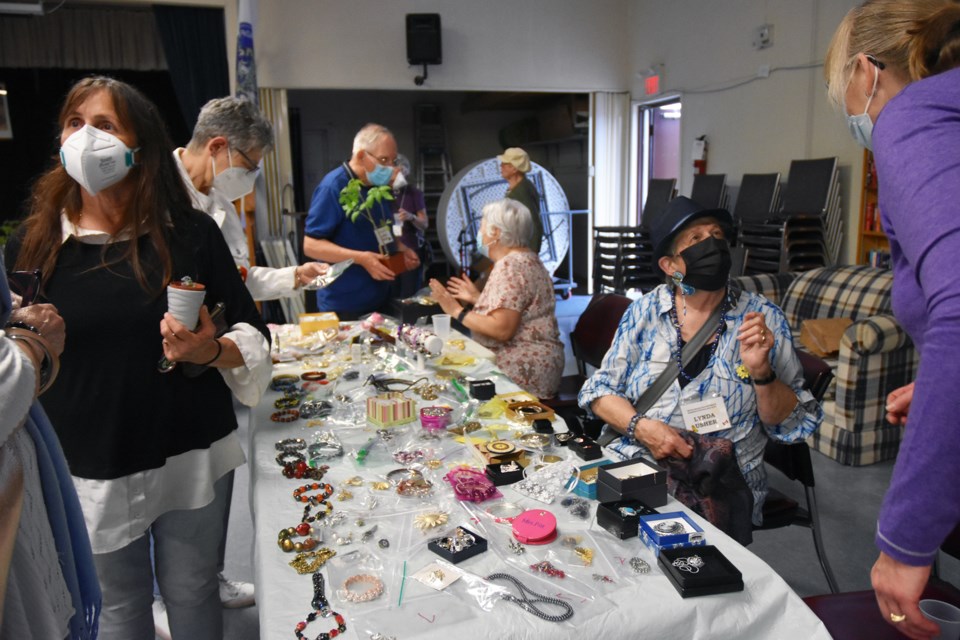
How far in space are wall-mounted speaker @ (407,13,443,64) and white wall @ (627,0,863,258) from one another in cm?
229

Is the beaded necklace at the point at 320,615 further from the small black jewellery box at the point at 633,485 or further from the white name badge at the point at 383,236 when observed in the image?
the white name badge at the point at 383,236

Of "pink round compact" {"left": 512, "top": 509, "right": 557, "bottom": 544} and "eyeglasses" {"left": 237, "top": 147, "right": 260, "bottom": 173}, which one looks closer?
"pink round compact" {"left": 512, "top": 509, "right": 557, "bottom": 544}

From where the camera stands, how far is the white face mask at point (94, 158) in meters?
1.40

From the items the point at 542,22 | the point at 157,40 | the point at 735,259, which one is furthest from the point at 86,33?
the point at 735,259

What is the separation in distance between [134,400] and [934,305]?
1420mm

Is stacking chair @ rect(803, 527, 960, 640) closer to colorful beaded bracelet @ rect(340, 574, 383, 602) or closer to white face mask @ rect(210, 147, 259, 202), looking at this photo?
colorful beaded bracelet @ rect(340, 574, 383, 602)

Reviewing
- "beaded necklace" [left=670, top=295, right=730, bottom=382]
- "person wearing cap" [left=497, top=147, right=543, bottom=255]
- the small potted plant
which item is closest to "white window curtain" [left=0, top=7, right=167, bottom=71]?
"person wearing cap" [left=497, top=147, right=543, bottom=255]

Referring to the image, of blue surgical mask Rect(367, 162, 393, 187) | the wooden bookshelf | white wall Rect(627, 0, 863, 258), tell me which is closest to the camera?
blue surgical mask Rect(367, 162, 393, 187)

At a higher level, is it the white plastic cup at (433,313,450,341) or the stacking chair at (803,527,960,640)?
the white plastic cup at (433,313,450,341)

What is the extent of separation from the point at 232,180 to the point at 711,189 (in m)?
4.63

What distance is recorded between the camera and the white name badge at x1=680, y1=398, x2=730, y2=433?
6.04 feet

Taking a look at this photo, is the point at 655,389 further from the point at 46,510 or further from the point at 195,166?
the point at 195,166

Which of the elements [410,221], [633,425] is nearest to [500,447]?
[633,425]

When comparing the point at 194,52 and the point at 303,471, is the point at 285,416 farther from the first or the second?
the point at 194,52
